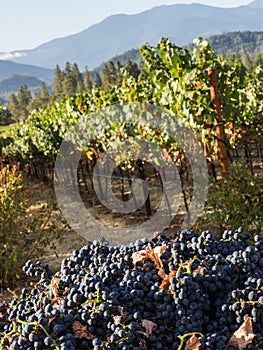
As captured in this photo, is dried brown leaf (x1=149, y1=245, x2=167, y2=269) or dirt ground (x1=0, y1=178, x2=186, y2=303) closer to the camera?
dried brown leaf (x1=149, y1=245, x2=167, y2=269)

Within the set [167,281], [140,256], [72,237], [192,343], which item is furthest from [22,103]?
[192,343]

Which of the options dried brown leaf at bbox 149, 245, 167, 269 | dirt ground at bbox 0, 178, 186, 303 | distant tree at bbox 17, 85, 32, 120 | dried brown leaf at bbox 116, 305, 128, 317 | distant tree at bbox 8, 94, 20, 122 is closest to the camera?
dried brown leaf at bbox 116, 305, 128, 317

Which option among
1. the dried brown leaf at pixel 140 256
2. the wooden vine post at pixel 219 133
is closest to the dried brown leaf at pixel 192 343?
the dried brown leaf at pixel 140 256

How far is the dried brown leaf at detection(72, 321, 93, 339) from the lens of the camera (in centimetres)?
151

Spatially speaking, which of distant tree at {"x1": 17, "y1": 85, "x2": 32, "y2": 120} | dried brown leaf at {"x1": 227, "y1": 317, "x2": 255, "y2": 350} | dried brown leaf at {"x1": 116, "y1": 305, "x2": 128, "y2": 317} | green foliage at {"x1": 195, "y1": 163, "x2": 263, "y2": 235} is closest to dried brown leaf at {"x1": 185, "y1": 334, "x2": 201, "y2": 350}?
dried brown leaf at {"x1": 227, "y1": 317, "x2": 255, "y2": 350}

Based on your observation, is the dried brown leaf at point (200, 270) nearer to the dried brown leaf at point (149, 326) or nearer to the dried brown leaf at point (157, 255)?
the dried brown leaf at point (157, 255)

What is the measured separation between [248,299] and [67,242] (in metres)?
7.94

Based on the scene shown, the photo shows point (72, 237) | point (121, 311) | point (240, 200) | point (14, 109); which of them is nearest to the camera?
point (121, 311)

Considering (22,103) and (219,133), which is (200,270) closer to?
(219,133)

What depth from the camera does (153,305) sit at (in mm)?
1599

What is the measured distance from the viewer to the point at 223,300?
5.24 feet

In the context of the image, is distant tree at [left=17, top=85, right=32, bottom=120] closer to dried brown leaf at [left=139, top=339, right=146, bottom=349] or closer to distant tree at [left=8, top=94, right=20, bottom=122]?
distant tree at [left=8, top=94, right=20, bottom=122]

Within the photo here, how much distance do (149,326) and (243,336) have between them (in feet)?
1.04

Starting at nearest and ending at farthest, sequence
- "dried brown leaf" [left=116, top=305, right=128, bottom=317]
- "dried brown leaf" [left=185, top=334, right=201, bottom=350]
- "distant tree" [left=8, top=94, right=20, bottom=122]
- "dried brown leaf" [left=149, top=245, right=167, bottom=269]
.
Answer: "dried brown leaf" [left=185, top=334, right=201, bottom=350]
"dried brown leaf" [left=116, top=305, right=128, bottom=317]
"dried brown leaf" [left=149, top=245, right=167, bottom=269]
"distant tree" [left=8, top=94, right=20, bottom=122]
